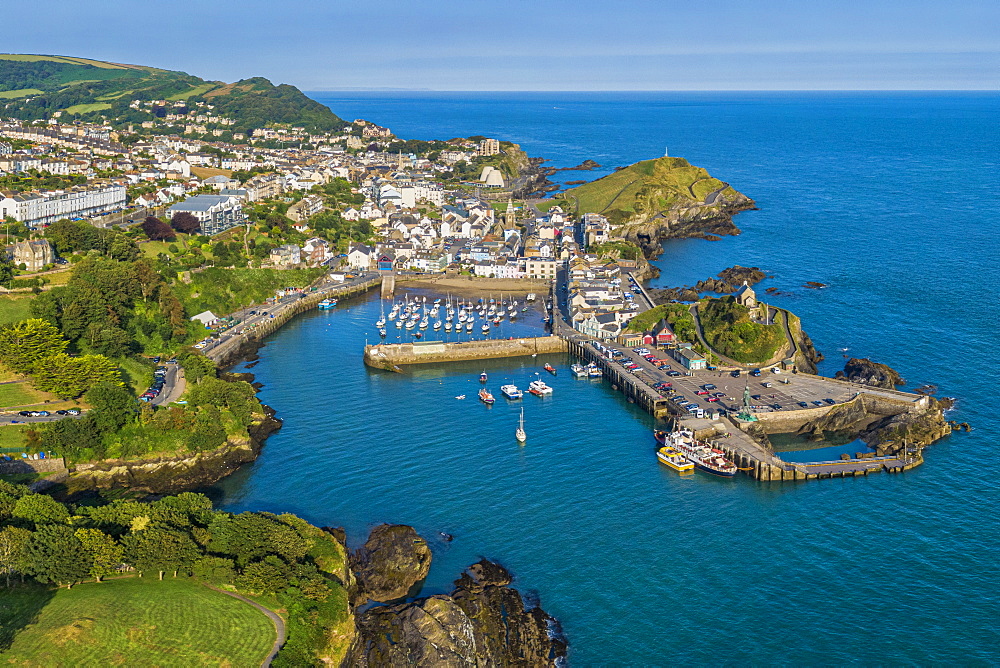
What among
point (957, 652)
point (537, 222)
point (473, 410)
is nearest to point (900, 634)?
point (957, 652)

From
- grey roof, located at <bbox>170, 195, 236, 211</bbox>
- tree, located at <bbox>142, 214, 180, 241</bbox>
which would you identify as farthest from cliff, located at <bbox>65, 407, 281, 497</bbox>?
grey roof, located at <bbox>170, 195, 236, 211</bbox>

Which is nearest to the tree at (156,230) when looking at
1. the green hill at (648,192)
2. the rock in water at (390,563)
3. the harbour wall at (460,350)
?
the harbour wall at (460,350)

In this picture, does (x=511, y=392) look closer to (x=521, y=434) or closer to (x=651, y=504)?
(x=521, y=434)

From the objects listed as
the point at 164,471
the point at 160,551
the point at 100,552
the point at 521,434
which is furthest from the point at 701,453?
the point at 100,552

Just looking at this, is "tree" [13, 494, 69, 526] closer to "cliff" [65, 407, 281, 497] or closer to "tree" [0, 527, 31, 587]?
"tree" [0, 527, 31, 587]

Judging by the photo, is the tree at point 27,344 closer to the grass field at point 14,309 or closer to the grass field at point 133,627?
the grass field at point 14,309
